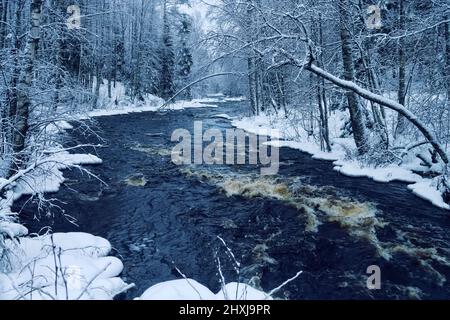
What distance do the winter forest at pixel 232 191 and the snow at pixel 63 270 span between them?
3cm

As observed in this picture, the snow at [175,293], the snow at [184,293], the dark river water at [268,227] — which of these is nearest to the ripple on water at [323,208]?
the dark river water at [268,227]

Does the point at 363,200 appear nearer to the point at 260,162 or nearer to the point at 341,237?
the point at 341,237

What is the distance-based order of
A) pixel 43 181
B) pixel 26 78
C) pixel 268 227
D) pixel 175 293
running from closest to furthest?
pixel 175 293 → pixel 26 78 → pixel 268 227 → pixel 43 181

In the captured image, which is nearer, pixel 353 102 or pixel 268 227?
pixel 268 227

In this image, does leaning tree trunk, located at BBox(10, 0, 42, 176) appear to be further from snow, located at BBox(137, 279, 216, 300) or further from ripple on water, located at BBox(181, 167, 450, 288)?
ripple on water, located at BBox(181, 167, 450, 288)

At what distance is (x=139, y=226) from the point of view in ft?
23.9

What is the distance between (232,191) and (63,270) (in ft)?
18.4

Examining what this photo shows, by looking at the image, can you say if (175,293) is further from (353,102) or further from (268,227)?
(353,102)

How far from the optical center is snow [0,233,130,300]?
379 centimetres

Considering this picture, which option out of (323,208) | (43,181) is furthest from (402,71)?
(43,181)

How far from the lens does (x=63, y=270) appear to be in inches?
183

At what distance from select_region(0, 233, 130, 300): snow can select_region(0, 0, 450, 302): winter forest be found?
0.03m

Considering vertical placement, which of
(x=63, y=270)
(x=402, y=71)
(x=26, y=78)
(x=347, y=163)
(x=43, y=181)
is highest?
(x=402, y=71)
